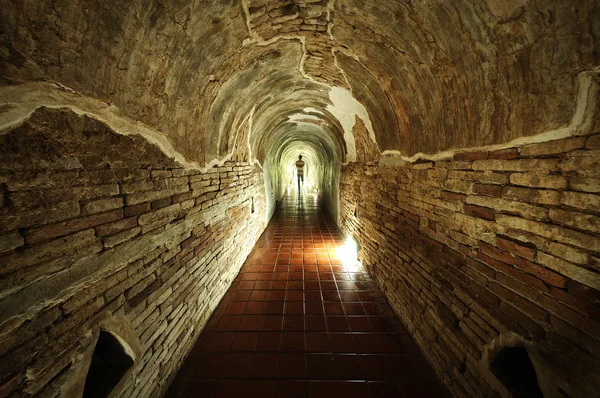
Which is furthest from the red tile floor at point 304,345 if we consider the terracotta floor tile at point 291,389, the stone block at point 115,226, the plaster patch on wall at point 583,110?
the plaster patch on wall at point 583,110

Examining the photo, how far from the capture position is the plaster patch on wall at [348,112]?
452 centimetres

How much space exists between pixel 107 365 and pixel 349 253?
525cm

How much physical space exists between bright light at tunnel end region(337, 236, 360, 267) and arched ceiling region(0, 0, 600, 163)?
3.00 metres

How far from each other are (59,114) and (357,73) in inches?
139

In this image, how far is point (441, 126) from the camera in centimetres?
254

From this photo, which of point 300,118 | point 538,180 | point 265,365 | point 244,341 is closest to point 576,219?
point 538,180

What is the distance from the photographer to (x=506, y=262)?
181 cm

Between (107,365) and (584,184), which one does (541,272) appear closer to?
(584,184)

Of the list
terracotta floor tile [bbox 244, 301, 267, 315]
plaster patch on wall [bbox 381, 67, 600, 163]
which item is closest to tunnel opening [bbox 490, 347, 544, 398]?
plaster patch on wall [bbox 381, 67, 600, 163]

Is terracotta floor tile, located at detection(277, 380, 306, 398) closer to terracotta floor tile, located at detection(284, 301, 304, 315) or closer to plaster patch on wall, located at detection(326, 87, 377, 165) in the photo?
terracotta floor tile, located at detection(284, 301, 304, 315)

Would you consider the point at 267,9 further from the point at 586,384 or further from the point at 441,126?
the point at 586,384

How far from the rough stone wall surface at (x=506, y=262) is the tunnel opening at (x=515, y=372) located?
3.3 inches

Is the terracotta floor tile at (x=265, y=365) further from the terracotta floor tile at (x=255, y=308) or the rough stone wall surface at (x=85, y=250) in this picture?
the rough stone wall surface at (x=85, y=250)

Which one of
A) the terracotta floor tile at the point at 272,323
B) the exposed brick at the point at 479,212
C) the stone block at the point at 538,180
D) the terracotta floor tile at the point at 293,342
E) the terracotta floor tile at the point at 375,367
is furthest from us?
the terracotta floor tile at the point at 272,323
